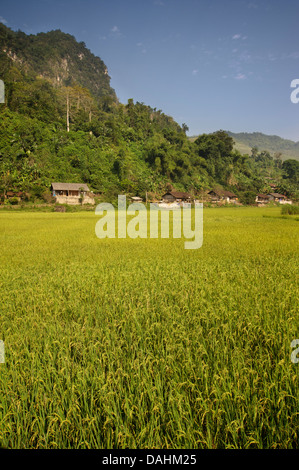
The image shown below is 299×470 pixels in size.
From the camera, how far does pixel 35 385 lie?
7.16 ft

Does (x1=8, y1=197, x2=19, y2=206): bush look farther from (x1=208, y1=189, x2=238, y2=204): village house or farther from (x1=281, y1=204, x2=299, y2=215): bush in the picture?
(x1=208, y1=189, x2=238, y2=204): village house

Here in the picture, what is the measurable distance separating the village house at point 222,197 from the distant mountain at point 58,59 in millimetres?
73226

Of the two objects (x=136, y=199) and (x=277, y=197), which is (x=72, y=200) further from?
(x=277, y=197)

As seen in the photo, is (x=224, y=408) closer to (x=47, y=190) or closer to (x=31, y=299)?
(x=31, y=299)

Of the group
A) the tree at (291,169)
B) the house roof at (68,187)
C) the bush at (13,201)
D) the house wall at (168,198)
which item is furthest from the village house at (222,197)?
the tree at (291,169)

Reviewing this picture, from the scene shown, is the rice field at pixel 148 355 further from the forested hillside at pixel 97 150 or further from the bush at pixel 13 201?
the forested hillside at pixel 97 150

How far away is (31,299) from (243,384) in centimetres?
353

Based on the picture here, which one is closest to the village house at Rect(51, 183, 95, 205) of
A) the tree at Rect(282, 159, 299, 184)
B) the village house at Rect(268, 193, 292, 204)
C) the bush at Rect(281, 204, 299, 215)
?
the bush at Rect(281, 204, 299, 215)

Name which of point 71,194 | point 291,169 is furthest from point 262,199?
point 71,194

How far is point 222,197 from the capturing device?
2498 inches

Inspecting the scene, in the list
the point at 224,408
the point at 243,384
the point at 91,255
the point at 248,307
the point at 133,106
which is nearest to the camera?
the point at 224,408

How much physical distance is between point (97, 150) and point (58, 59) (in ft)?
425

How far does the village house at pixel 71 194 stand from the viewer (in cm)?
3909
